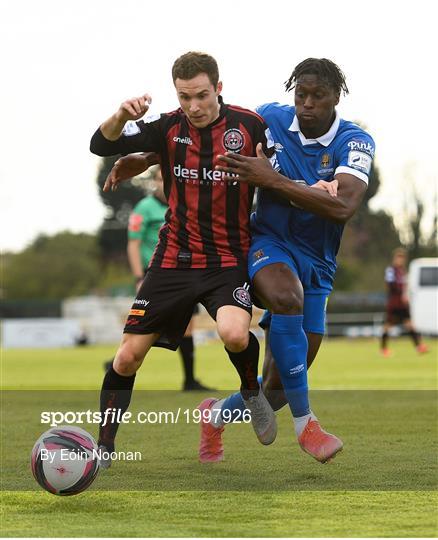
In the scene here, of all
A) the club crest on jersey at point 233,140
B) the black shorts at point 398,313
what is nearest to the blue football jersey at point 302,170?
the club crest on jersey at point 233,140

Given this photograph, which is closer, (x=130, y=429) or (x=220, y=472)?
(x=220, y=472)

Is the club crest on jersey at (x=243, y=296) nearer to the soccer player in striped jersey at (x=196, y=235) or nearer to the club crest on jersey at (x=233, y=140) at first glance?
the soccer player in striped jersey at (x=196, y=235)

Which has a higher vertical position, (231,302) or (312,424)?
(231,302)

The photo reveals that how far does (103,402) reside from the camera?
648cm

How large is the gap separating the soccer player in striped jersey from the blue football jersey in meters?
0.15

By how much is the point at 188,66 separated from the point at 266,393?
2.13 m

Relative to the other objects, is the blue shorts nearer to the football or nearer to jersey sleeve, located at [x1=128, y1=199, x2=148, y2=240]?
the football

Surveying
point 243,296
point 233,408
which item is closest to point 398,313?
point 233,408

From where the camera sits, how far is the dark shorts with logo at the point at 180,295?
6.24 metres

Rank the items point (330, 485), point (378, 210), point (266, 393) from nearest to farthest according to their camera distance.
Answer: point (330, 485) → point (266, 393) → point (378, 210)

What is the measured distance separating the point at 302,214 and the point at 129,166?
1.10 metres

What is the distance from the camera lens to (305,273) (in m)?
6.50

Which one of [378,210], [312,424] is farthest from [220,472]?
[378,210]

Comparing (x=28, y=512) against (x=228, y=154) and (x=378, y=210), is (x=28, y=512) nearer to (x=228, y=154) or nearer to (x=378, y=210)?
(x=228, y=154)
